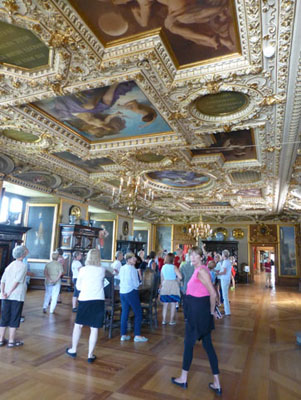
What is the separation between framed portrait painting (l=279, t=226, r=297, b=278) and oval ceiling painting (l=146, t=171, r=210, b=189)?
10027mm

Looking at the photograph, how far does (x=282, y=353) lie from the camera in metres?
4.46

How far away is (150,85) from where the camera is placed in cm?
460

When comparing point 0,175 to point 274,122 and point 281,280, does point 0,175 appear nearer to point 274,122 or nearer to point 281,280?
point 274,122

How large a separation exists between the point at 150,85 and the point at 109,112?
160 centimetres

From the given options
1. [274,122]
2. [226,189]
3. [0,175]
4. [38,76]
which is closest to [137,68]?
[38,76]

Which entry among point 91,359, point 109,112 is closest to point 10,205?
point 109,112

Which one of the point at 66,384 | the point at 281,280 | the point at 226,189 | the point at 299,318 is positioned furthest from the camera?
the point at 281,280

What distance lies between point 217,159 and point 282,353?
5243mm

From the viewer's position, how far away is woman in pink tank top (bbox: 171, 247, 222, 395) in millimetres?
3055

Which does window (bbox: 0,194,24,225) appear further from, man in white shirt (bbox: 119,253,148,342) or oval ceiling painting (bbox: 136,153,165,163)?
man in white shirt (bbox: 119,253,148,342)

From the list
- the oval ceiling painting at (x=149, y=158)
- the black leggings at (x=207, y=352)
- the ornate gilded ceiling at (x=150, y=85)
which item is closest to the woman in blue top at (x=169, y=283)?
the black leggings at (x=207, y=352)

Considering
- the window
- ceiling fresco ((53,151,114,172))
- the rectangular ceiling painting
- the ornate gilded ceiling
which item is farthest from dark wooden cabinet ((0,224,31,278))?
the window

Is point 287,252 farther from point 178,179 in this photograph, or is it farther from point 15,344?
point 15,344

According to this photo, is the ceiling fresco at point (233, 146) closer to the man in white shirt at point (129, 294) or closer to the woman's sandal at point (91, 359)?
the man in white shirt at point (129, 294)
